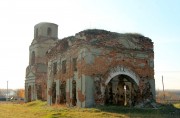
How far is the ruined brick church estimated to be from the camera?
16.5m

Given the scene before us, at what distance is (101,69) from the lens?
16.8 m

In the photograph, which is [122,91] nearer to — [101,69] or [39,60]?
[101,69]

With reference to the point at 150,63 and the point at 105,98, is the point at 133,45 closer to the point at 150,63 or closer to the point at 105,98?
the point at 150,63

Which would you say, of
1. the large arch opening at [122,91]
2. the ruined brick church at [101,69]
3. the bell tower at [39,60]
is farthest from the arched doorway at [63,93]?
the bell tower at [39,60]

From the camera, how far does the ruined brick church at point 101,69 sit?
16.5 meters

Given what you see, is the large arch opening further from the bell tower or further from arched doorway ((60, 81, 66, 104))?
the bell tower

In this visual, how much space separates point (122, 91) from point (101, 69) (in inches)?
146

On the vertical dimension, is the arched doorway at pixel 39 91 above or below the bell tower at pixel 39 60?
below

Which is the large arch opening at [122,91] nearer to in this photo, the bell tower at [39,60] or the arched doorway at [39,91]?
the bell tower at [39,60]

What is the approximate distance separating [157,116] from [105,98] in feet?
16.3

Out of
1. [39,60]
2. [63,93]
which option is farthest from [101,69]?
[39,60]

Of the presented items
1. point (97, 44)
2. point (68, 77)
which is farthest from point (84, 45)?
point (68, 77)

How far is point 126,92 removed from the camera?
19.6 meters

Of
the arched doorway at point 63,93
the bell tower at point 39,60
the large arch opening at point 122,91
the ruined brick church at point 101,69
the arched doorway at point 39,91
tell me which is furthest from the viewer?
the bell tower at point 39,60
